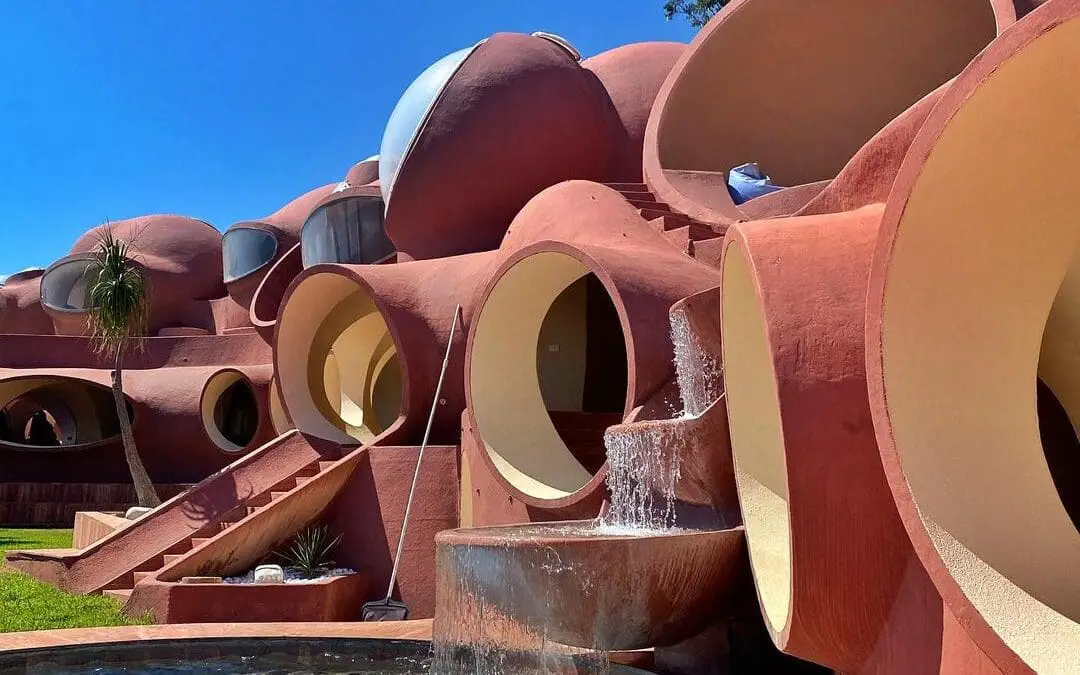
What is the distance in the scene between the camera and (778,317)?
4.58 meters

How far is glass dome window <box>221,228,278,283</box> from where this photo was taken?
25.0 metres

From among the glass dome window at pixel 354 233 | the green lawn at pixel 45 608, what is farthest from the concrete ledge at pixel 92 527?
the glass dome window at pixel 354 233

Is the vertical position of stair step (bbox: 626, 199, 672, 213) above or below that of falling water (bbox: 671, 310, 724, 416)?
above

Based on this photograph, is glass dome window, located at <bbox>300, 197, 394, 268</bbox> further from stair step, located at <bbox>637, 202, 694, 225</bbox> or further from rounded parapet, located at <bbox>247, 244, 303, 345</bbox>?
stair step, located at <bbox>637, 202, 694, 225</bbox>

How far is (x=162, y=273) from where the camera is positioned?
26750mm

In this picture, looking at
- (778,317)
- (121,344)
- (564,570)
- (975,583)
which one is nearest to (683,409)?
(564,570)

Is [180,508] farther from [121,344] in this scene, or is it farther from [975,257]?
[975,257]

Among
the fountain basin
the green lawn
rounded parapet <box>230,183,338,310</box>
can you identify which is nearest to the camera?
the fountain basin

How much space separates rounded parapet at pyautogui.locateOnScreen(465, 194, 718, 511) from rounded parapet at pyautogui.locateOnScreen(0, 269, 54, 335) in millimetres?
22060

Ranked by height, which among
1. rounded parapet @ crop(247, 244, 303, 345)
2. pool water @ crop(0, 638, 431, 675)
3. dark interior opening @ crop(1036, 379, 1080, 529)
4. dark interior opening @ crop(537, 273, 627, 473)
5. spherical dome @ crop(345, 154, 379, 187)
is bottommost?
pool water @ crop(0, 638, 431, 675)

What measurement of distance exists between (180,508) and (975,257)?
35.3ft

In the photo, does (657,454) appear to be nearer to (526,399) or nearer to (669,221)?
(526,399)

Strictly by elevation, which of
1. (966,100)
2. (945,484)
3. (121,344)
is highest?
(121,344)

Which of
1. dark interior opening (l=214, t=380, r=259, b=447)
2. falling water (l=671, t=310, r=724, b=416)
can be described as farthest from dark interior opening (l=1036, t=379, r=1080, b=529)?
dark interior opening (l=214, t=380, r=259, b=447)
